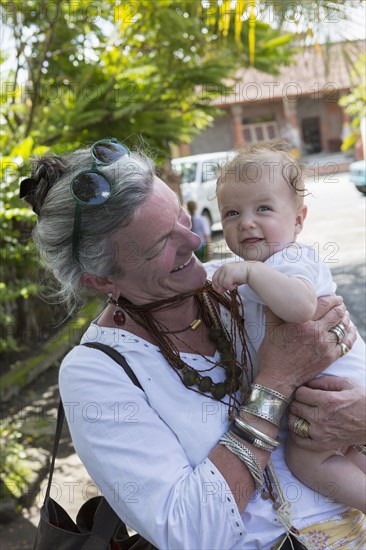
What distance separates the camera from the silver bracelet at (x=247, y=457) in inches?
61.9

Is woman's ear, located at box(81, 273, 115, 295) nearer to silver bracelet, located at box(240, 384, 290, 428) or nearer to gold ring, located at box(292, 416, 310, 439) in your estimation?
silver bracelet, located at box(240, 384, 290, 428)

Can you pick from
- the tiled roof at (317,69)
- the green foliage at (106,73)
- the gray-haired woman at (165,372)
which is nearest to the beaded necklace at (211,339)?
the gray-haired woman at (165,372)

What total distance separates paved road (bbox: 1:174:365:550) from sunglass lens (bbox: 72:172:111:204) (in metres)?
0.91

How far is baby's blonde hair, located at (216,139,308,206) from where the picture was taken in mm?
1952

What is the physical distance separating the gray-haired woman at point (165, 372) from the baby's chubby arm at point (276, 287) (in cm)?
8

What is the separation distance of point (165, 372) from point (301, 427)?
365 mm

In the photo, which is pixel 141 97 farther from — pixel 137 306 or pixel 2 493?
pixel 137 306

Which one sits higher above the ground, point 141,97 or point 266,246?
point 141,97

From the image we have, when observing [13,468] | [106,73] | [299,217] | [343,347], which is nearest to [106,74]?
[106,73]

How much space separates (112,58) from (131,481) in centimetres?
634

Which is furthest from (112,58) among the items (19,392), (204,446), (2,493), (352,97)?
(352,97)

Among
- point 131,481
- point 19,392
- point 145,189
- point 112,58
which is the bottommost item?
point 19,392

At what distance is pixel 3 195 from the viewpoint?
546 cm

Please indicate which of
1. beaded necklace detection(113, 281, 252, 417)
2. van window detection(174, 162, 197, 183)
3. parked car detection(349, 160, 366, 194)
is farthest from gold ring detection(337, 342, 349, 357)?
van window detection(174, 162, 197, 183)
